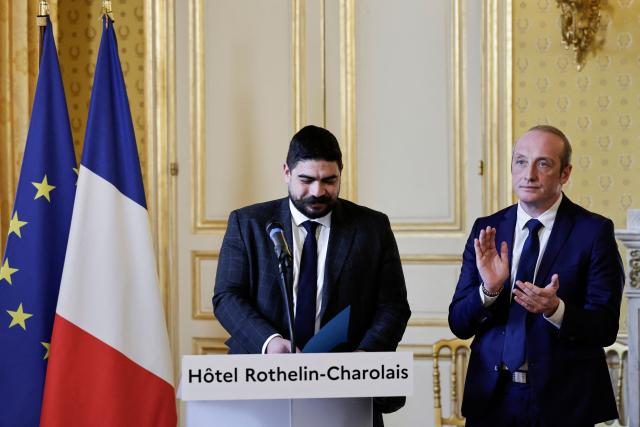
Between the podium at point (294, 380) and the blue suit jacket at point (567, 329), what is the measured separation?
508 millimetres

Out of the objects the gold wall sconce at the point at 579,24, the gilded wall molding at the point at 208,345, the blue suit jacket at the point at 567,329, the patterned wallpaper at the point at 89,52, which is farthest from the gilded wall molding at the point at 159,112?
the blue suit jacket at the point at 567,329

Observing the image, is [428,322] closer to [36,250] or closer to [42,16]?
[36,250]

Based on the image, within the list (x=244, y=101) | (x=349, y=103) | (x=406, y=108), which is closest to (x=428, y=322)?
(x=406, y=108)

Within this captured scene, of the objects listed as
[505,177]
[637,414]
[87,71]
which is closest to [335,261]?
[637,414]

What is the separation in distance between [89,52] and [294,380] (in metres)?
3.54

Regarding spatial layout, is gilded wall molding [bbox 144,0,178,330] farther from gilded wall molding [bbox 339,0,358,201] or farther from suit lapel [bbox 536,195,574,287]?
suit lapel [bbox 536,195,574,287]

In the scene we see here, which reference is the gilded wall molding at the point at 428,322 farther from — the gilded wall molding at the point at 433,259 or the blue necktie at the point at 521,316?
the blue necktie at the point at 521,316

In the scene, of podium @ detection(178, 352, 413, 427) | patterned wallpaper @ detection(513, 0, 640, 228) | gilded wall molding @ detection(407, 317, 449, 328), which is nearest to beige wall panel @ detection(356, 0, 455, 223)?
patterned wallpaper @ detection(513, 0, 640, 228)

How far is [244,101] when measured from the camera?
5230mm

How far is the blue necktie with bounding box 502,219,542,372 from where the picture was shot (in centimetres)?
267

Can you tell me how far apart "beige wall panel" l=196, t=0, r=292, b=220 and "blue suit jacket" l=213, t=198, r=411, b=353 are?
2164 mm

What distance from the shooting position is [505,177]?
493 centimetres

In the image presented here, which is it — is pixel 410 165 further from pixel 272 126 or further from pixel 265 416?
pixel 265 416

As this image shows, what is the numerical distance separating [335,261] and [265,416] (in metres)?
0.69
